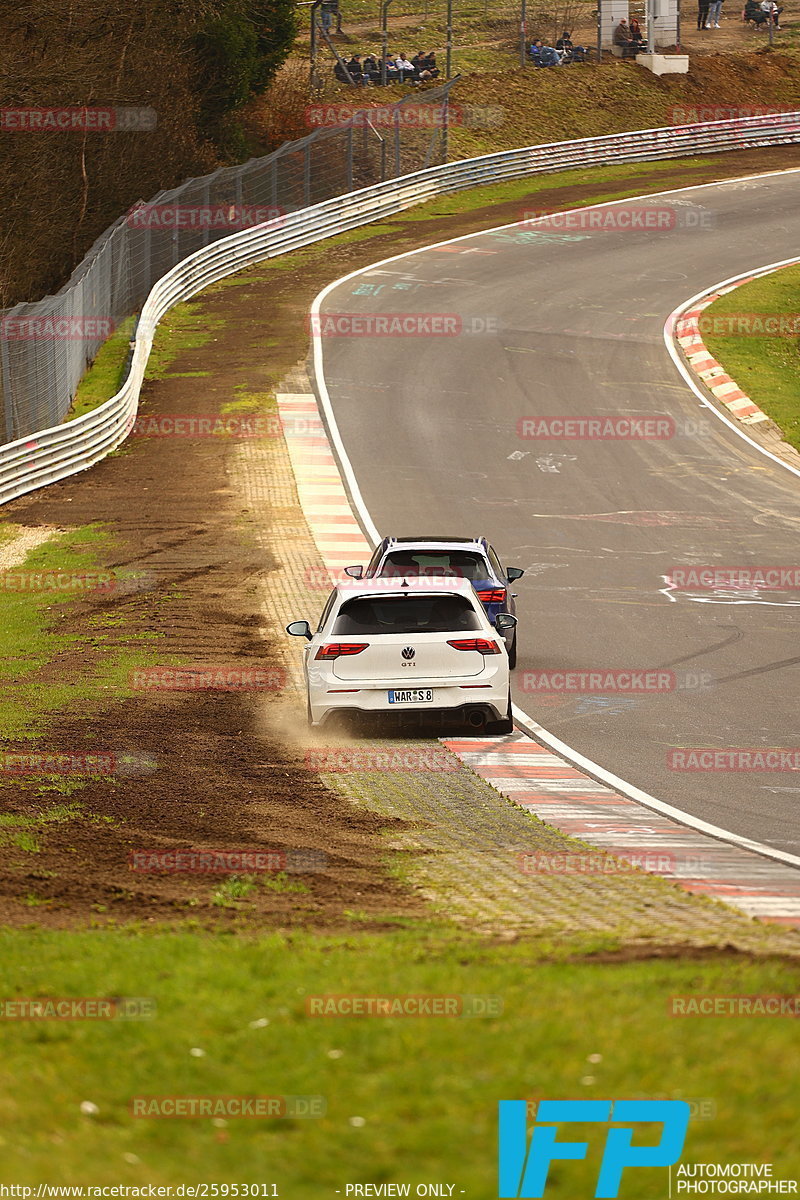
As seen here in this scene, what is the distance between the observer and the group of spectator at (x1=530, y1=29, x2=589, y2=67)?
206ft

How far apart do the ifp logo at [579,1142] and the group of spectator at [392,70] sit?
58932 millimetres

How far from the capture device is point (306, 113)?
2251 inches

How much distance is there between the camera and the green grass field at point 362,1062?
4750 mm

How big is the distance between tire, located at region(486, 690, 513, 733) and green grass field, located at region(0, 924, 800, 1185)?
681 cm

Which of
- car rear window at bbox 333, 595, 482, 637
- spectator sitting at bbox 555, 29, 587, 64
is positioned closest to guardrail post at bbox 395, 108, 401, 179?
spectator sitting at bbox 555, 29, 587, 64

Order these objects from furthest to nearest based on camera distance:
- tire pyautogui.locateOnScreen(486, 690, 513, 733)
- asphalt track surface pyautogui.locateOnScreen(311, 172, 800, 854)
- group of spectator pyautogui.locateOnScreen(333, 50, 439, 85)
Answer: group of spectator pyautogui.locateOnScreen(333, 50, 439, 85)
asphalt track surface pyautogui.locateOnScreen(311, 172, 800, 854)
tire pyautogui.locateOnScreen(486, 690, 513, 733)

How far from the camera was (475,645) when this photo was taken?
1373 cm

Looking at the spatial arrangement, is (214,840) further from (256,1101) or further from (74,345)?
(74,345)

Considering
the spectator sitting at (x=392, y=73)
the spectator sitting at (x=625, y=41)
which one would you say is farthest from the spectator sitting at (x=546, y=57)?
the spectator sitting at (x=392, y=73)

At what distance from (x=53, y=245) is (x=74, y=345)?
47.7 ft

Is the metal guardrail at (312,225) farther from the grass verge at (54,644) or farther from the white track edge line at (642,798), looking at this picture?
the white track edge line at (642,798)

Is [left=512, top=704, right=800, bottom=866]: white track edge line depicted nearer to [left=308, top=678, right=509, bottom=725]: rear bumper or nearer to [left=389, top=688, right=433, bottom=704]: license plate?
[left=308, top=678, right=509, bottom=725]: rear bumper

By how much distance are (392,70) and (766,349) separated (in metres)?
29.6

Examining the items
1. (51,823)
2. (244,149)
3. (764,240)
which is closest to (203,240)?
(244,149)
